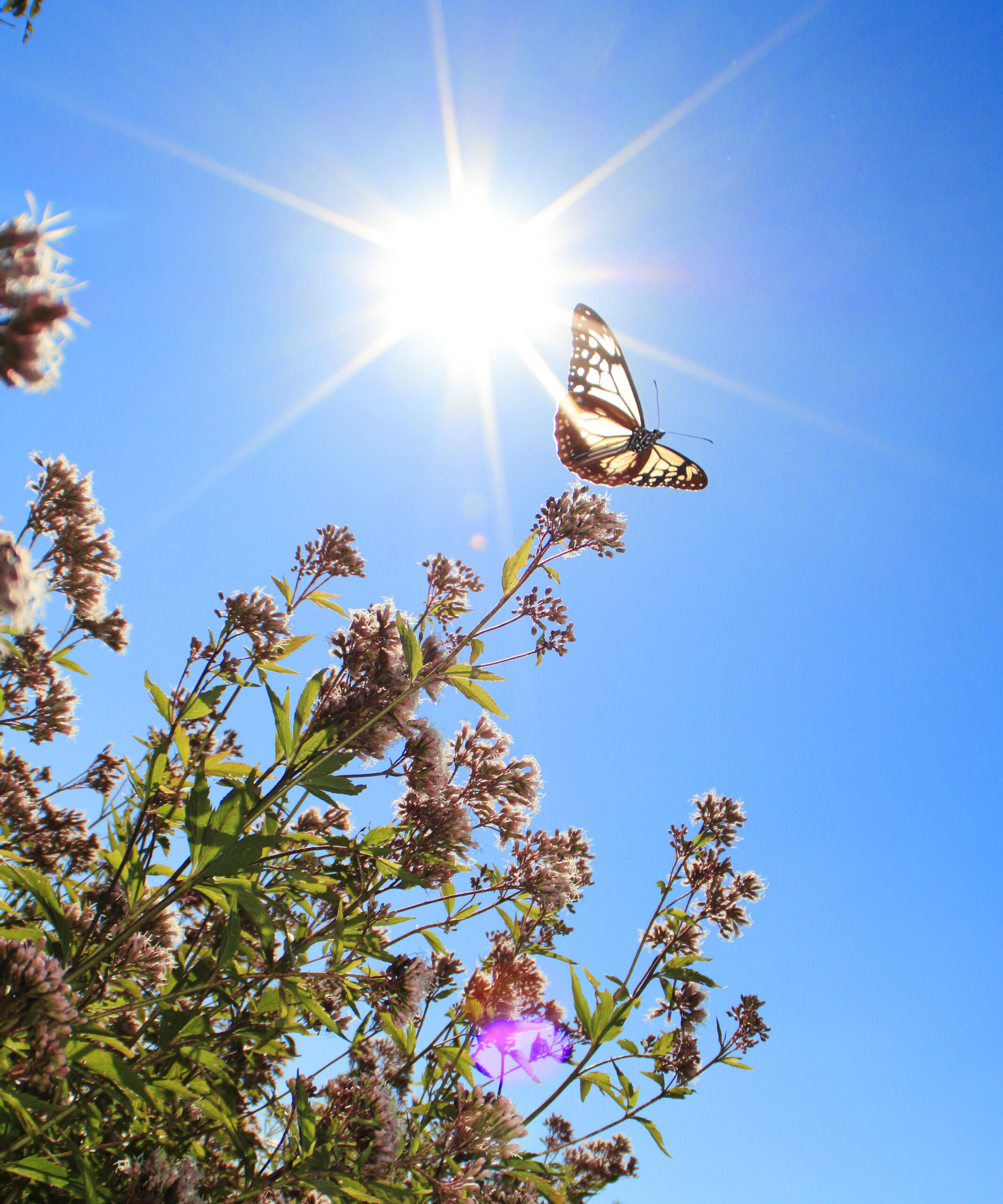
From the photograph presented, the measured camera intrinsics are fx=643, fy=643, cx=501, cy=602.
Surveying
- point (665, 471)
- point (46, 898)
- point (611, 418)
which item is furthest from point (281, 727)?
point (611, 418)

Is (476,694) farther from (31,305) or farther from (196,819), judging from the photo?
(31,305)

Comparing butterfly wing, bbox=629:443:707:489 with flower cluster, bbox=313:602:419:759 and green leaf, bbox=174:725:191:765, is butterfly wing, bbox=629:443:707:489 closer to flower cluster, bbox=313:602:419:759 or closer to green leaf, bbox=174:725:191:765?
flower cluster, bbox=313:602:419:759

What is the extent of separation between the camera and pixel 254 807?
242 cm

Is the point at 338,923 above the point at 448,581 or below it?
below

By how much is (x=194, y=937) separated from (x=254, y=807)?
1191mm

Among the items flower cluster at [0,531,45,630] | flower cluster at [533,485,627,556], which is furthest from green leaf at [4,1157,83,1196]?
flower cluster at [533,485,627,556]

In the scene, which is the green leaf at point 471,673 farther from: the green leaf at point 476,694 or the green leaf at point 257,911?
the green leaf at point 257,911

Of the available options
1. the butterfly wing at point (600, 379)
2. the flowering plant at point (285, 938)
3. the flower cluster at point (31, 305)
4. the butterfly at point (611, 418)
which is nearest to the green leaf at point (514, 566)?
the flowering plant at point (285, 938)

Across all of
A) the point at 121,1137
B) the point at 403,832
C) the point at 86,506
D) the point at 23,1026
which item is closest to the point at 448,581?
the point at 403,832

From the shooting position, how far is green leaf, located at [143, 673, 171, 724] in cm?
291

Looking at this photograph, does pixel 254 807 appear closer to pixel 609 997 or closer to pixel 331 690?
pixel 331 690

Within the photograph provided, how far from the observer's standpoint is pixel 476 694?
2.85m

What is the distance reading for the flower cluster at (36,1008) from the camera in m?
1.49

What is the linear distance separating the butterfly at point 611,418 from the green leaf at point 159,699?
4.37 meters
